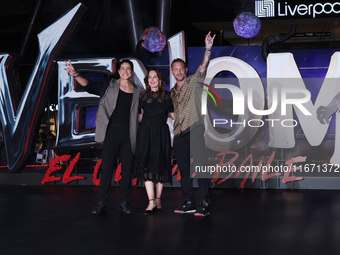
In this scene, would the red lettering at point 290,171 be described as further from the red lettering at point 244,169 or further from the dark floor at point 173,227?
the dark floor at point 173,227

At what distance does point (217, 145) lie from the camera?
6.18m

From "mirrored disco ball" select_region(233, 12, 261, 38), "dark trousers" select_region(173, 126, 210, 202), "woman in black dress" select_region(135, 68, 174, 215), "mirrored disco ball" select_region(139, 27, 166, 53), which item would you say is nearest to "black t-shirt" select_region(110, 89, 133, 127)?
"woman in black dress" select_region(135, 68, 174, 215)

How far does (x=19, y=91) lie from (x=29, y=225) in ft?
12.4

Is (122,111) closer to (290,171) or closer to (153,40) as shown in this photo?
(153,40)

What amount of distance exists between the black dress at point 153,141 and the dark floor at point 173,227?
0.38 metres

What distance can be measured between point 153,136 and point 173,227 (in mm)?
920

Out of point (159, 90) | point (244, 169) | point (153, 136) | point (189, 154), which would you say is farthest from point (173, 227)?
point (244, 169)

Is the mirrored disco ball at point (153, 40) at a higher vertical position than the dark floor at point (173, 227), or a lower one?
higher

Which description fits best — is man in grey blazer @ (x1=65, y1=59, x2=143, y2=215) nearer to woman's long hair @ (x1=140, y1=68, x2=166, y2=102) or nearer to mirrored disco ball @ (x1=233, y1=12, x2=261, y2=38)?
woman's long hair @ (x1=140, y1=68, x2=166, y2=102)

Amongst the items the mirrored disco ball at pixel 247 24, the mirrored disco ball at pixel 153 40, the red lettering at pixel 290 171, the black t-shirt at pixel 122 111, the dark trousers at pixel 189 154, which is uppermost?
the mirrored disco ball at pixel 247 24

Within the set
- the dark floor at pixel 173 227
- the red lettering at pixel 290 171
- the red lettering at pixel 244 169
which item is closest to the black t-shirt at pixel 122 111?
the dark floor at pixel 173 227

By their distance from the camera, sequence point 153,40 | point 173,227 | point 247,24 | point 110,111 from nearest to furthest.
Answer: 1. point 173,227
2. point 110,111
3. point 247,24
4. point 153,40

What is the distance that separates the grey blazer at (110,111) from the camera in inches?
145

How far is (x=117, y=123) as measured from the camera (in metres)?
3.73
